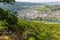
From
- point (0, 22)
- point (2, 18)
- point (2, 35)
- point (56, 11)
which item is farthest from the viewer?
point (56, 11)

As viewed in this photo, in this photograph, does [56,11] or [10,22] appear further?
[56,11]

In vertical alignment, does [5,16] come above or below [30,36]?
above

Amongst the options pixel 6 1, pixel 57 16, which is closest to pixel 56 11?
pixel 57 16

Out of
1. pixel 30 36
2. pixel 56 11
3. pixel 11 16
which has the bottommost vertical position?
pixel 56 11

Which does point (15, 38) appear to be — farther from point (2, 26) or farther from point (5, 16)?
point (5, 16)

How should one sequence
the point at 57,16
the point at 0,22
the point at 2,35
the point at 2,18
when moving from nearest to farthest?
the point at 2,35, the point at 0,22, the point at 2,18, the point at 57,16

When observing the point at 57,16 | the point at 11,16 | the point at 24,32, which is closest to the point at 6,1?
the point at 11,16

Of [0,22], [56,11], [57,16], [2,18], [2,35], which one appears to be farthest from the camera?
[56,11]

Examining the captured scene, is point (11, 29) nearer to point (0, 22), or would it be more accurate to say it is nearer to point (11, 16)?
point (0, 22)

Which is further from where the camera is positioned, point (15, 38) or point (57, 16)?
point (57, 16)
